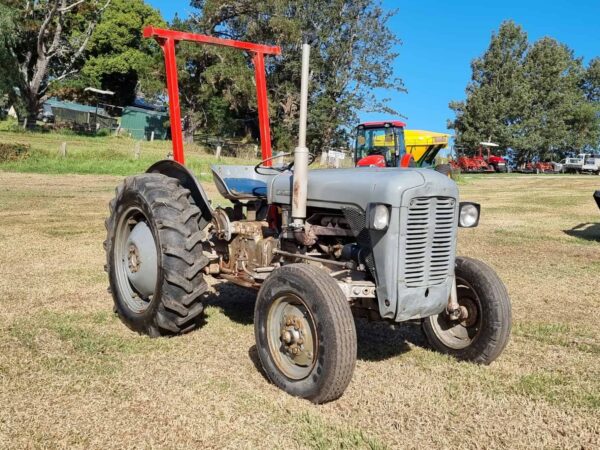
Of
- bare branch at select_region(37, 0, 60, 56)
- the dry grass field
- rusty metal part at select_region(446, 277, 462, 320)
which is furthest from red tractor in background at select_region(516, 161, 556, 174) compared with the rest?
rusty metal part at select_region(446, 277, 462, 320)

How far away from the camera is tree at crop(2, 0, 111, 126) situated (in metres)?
32.9

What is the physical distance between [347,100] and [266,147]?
3850 centimetres

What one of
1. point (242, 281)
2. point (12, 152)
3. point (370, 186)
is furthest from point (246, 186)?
point (12, 152)

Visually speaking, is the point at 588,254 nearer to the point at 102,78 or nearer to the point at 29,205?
the point at 29,205

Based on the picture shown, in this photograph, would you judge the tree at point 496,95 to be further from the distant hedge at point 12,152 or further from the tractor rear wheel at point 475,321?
the tractor rear wheel at point 475,321

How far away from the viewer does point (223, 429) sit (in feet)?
9.32

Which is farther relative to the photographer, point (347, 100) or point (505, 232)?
point (347, 100)

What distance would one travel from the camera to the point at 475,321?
392cm

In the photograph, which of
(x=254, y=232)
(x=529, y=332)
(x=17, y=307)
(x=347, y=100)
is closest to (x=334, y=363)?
(x=254, y=232)

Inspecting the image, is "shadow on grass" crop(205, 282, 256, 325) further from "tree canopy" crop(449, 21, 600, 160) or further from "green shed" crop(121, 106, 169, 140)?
"tree canopy" crop(449, 21, 600, 160)

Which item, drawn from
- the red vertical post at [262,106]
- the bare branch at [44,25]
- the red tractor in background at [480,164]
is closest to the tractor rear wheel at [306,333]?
the red vertical post at [262,106]

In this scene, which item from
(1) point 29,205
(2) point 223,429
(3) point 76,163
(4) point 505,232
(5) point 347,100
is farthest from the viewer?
(5) point 347,100

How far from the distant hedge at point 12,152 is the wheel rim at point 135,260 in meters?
18.5

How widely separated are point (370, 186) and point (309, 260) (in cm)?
73
